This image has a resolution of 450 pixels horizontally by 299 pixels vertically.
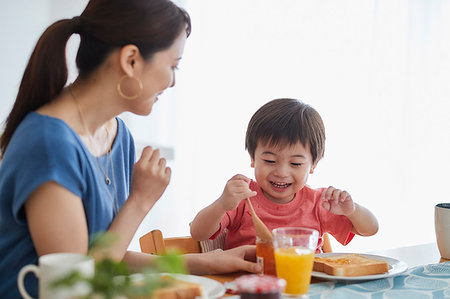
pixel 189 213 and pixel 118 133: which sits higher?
pixel 118 133

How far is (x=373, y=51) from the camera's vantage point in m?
3.77

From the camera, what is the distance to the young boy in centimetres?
156

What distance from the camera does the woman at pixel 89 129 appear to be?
988mm

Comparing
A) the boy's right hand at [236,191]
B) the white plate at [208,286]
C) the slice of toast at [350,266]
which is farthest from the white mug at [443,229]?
the white plate at [208,286]

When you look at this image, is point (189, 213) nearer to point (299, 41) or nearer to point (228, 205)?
point (299, 41)

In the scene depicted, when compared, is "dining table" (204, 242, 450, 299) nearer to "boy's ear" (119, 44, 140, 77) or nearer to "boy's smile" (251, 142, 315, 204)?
"boy's smile" (251, 142, 315, 204)

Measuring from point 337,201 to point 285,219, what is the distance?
0.73ft

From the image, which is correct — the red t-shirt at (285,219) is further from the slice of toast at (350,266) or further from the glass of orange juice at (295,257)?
the glass of orange juice at (295,257)

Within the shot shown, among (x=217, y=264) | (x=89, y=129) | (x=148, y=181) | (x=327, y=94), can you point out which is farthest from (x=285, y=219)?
(x=327, y=94)

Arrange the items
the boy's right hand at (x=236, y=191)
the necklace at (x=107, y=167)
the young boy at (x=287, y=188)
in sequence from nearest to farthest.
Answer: the necklace at (x=107, y=167), the boy's right hand at (x=236, y=191), the young boy at (x=287, y=188)

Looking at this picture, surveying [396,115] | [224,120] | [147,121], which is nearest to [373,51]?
[396,115]

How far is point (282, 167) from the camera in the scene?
1.55 metres

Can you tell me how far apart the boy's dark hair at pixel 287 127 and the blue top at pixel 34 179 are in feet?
1.97

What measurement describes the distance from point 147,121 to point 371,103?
1663mm
